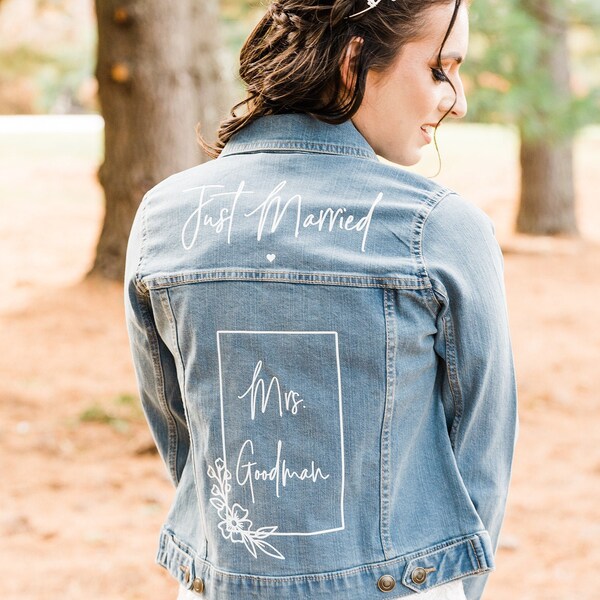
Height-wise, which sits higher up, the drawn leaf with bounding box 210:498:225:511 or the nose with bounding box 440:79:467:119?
the nose with bounding box 440:79:467:119

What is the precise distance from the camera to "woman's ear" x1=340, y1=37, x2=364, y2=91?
1.24 m

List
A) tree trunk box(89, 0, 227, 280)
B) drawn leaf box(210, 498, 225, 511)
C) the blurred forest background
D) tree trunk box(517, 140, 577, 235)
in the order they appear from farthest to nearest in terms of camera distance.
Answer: tree trunk box(517, 140, 577, 235) < tree trunk box(89, 0, 227, 280) < the blurred forest background < drawn leaf box(210, 498, 225, 511)

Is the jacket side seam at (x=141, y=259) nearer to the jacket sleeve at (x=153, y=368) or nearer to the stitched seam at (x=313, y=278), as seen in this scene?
the jacket sleeve at (x=153, y=368)

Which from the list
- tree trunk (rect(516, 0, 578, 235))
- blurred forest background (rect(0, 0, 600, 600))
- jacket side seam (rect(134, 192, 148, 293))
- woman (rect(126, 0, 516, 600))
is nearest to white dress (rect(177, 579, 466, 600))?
woman (rect(126, 0, 516, 600))

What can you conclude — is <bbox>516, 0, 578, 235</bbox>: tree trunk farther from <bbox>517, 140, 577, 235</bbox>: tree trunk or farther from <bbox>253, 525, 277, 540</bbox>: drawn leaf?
<bbox>253, 525, 277, 540</bbox>: drawn leaf

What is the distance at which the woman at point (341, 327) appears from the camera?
1195mm

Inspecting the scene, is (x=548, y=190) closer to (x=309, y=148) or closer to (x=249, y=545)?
(x=309, y=148)

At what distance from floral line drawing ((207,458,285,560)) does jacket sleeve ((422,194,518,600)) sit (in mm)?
298

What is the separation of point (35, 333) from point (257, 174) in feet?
16.5

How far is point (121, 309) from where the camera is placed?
630 centimetres

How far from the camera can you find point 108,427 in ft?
14.6

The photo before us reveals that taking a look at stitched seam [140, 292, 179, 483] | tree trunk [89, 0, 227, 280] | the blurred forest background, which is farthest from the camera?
tree trunk [89, 0, 227, 280]

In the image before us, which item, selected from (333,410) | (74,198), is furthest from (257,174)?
(74,198)

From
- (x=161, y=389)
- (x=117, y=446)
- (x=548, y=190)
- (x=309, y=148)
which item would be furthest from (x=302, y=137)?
(x=548, y=190)
